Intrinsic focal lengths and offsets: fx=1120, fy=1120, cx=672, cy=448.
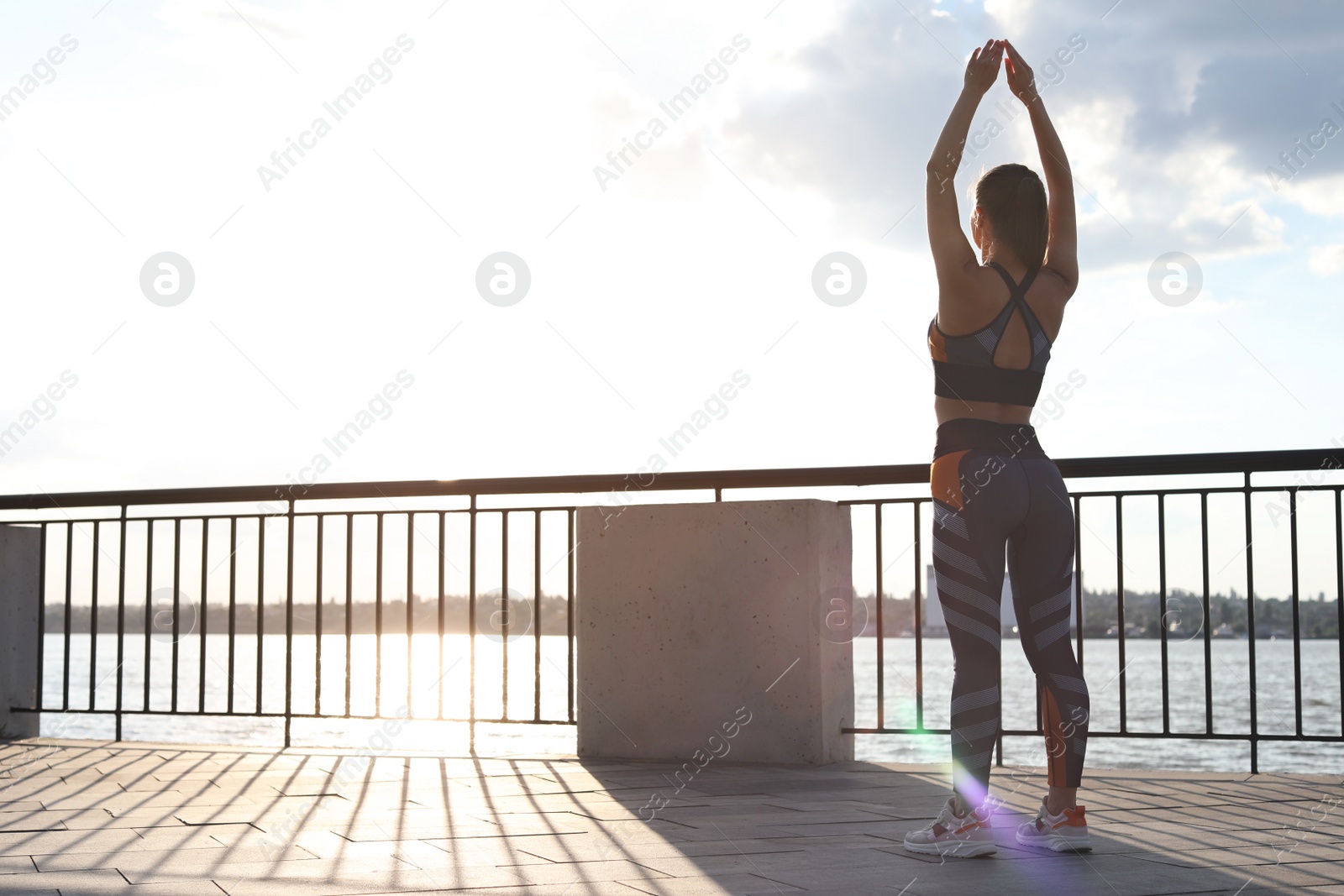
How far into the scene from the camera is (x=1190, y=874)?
2.50 metres

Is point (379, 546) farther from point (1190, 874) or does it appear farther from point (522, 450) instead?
point (522, 450)

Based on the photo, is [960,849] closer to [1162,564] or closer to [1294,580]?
[1162,564]

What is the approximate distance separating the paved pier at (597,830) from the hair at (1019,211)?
60.1 inches

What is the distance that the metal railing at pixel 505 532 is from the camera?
4.25 metres

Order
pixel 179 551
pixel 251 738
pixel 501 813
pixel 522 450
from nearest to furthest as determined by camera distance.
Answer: pixel 501 813
pixel 179 551
pixel 522 450
pixel 251 738

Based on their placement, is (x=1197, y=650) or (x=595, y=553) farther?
(x=1197, y=650)

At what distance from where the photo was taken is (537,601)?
4.94 meters

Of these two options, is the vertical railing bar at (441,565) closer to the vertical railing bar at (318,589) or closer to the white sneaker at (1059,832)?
the vertical railing bar at (318,589)

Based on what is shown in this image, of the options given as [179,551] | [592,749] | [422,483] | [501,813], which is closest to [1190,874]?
[501,813]

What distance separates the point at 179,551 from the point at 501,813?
3091mm

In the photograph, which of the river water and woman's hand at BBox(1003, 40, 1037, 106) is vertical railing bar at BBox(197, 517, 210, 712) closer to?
the river water

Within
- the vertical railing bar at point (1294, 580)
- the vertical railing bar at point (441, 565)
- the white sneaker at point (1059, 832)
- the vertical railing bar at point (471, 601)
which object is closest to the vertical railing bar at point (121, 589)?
the vertical railing bar at point (441, 565)

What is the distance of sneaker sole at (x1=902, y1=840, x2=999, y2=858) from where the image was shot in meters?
2.71

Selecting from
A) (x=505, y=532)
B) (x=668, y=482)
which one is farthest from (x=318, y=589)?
(x=668, y=482)
